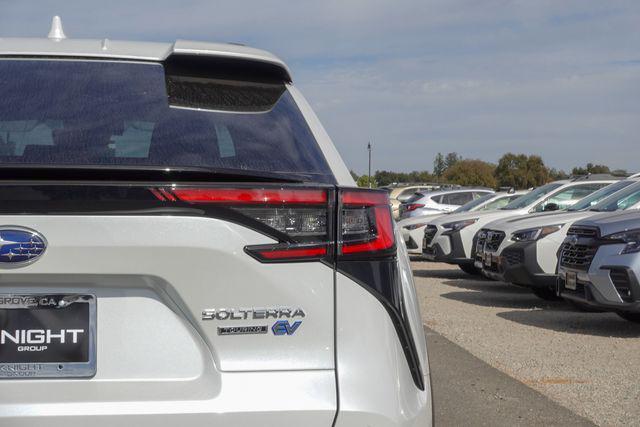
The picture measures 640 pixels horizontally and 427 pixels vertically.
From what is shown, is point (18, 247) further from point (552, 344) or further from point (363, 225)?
point (552, 344)

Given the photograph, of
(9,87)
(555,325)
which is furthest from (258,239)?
(555,325)

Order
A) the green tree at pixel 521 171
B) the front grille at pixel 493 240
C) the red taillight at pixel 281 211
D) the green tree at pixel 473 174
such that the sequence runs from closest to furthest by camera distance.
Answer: the red taillight at pixel 281 211, the front grille at pixel 493 240, the green tree at pixel 521 171, the green tree at pixel 473 174

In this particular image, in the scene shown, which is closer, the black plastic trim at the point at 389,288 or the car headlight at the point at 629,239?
the black plastic trim at the point at 389,288

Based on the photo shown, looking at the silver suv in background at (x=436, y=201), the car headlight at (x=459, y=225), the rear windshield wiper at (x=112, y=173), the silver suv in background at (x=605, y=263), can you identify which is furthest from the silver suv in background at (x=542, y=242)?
the silver suv in background at (x=436, y=201)

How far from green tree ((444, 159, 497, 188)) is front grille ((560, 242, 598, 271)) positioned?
300ft

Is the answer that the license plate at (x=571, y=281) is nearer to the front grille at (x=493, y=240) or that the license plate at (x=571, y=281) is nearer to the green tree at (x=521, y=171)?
the front grille at (x=493, y=240)

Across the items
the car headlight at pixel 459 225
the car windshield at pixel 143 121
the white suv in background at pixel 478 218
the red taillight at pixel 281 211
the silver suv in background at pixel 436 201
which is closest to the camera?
the red taillight at pixel 281 211

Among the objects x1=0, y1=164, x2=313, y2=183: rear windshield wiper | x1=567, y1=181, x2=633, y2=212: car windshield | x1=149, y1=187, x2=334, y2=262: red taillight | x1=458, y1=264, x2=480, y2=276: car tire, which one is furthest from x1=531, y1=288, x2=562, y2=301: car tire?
x1=0, y1=164, x2=313, y2=183: rear windshield wiper

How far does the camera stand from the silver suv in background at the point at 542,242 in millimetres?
11492

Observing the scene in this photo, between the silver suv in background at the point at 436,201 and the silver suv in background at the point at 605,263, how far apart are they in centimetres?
1442

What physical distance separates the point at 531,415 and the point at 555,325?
433cm

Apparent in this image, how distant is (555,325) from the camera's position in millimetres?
10227

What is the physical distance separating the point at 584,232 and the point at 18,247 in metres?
7.90

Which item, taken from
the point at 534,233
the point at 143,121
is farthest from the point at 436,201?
the point at 143,121
